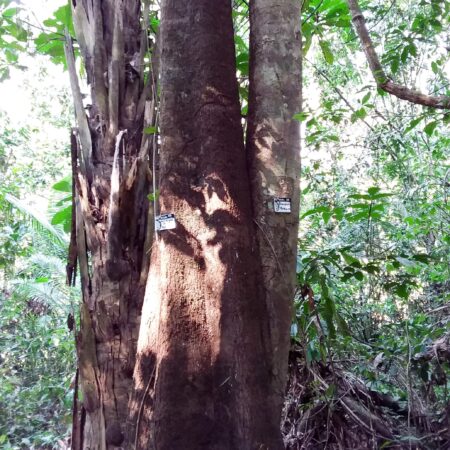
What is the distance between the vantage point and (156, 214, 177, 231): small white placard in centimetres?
189

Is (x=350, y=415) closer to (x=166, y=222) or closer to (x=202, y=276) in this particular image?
(x=202, y=276)

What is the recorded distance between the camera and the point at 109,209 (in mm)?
2400

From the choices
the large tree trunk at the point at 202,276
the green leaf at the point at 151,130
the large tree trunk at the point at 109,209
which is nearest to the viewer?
the large tree trunk at the point at 202,276

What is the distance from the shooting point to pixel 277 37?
216 centimetres

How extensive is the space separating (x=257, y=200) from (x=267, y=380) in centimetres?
69

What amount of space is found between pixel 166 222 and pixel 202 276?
248 millimetres

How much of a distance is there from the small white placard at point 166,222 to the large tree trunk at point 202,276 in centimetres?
2

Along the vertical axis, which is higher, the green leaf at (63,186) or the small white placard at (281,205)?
the green leaf at (63,186)

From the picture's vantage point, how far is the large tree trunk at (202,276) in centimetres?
171

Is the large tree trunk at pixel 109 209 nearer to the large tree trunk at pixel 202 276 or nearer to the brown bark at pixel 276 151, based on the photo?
the large tree trunk at pixel 202 276

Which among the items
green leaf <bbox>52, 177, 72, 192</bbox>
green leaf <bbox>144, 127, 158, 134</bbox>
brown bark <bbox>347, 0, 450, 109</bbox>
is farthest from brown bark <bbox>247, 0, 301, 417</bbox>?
green leaf <bbox>52, 177, 72, 192</bbox>

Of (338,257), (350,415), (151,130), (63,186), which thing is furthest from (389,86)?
(63,186)

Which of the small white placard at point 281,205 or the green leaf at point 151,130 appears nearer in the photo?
the small white placard at point 281,205

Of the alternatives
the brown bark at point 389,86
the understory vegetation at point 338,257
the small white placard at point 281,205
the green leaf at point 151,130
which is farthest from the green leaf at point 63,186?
the brown bark at point 389,86
